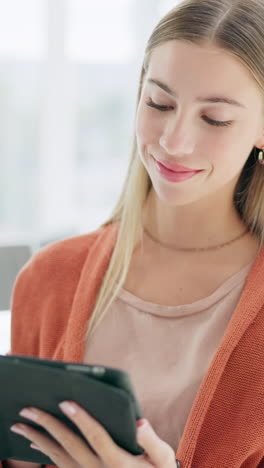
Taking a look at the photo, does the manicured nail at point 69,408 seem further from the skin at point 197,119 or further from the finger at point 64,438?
the skin at point 197,119

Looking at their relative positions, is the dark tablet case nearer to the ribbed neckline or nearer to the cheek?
the ribbed neckline

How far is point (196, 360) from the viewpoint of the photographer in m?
1.37

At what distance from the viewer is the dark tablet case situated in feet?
3.30

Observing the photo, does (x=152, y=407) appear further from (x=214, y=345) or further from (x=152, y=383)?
(x=214, y=345)

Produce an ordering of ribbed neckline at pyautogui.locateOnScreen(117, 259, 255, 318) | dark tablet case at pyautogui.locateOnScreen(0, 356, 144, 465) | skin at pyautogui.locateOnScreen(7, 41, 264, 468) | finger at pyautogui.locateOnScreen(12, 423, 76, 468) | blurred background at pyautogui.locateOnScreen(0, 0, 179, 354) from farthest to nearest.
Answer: blurred background at pyautogui.locateOnScreen(0, 0, 179, 354) < ribbed neckline at pyautogui.locateOnScreen(117, 259, 255, 318) < skin at pyautogui.locateOnScreen(7, 41, 264, 468) < finger at pyautogui.locateOnScreen(12, 423, 76, 468) < dark tablet case at pyautogui.locateOnScreen(0, 356, 144, 465)

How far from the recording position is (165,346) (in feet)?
4.61

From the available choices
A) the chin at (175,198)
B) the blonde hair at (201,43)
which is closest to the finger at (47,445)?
the blonde hair at (201,43)

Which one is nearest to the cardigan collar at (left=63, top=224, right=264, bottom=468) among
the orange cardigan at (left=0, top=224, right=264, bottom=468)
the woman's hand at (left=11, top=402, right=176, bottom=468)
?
the orange cardigan at (left=0, top=224, right=264, bottom=468)

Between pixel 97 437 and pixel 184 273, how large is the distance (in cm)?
48

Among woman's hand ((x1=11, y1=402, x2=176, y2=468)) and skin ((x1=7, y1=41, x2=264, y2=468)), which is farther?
skin ((x1=7, y1=41, x2=264, y2=468))

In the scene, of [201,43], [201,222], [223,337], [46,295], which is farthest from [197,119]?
[46,295]

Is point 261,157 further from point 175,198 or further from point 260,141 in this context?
point 175,198

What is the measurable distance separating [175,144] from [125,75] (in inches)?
168

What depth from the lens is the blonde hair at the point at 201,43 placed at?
1.29m
